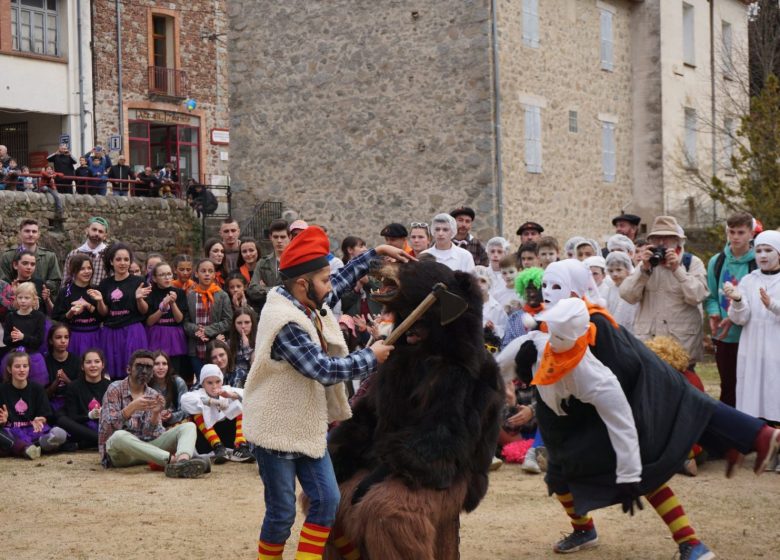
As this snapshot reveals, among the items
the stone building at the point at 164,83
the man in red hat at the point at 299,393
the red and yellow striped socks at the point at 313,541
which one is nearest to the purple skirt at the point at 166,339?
the man in red hat at the point at 299,393

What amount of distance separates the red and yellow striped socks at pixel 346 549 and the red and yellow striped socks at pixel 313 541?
19cm

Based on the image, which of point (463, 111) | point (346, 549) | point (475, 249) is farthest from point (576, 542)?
point (463, 111)

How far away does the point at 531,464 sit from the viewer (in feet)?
28.4

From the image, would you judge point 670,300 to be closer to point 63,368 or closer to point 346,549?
point 346,549

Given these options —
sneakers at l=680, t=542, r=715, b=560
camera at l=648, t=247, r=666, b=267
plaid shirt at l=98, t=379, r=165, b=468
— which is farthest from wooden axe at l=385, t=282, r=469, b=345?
plaid shirt at l=98, t=379, r=165, b=468

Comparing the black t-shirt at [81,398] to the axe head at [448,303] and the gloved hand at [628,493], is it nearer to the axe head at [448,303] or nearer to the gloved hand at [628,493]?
the gloved hand at [628,493]

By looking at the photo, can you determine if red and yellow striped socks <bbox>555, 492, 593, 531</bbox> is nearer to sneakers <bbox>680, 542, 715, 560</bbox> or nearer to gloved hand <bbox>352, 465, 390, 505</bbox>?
sneakers <bbox>680, 542, 715, 560</bbox>

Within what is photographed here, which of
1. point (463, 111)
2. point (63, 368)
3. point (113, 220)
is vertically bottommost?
point (63, 368)

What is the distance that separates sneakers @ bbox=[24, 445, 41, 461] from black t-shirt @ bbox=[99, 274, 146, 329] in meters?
1.47

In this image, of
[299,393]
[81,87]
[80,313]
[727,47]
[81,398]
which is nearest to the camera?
[299,393]

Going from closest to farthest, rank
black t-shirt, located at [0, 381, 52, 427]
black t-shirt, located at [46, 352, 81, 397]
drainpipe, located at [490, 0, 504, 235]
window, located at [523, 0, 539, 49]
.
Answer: black t-shirt, located at [0, 381, 52, 427] → black t-shirt, located at [46, 352, 81, 397] → drainpipe, located at [490, 0, 504, 235] → window, located at [523, 0, 539, 49]

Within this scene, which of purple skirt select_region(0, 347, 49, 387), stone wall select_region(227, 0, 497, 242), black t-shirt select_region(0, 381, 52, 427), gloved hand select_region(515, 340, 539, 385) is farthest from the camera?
stone wall select_region(227, 0, 497, 242)

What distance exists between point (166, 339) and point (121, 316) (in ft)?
1.64

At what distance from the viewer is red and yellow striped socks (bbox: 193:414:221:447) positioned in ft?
31.4
